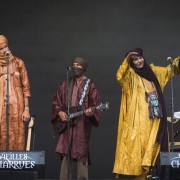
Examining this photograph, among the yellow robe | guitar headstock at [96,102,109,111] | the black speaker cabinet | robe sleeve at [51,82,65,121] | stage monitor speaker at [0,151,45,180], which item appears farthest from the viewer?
robe sleeve at [51,82,65,121]

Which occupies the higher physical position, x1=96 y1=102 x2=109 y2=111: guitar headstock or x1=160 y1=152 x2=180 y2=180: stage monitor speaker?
x1=96 y1=102 x2=109 y2=111: guitar headstock

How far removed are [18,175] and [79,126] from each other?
4.77 feet

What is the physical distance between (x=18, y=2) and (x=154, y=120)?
320 cm

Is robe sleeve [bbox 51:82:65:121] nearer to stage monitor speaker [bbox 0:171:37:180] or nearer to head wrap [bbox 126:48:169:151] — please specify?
head wrap [bbox 126:48:169:151]

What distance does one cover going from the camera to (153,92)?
8.55 meters

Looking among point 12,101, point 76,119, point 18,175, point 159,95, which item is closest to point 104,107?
point 76,119

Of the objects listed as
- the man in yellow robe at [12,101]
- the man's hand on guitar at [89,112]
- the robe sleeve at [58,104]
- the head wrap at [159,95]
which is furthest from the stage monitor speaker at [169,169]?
the man in yellow robe at [12,101]

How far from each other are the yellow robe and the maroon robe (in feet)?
1.24

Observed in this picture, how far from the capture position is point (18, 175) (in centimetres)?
713

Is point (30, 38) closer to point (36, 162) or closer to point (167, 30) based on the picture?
point (167, 30)

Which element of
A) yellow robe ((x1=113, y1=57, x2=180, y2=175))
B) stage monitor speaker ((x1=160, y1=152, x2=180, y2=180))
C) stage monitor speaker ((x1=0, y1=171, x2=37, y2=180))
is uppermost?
yellow robe ((x1=113, y1=57, x2=180, y2=175))

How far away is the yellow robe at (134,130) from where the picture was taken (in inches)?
328

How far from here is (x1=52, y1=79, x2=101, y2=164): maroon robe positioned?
27.2 ft

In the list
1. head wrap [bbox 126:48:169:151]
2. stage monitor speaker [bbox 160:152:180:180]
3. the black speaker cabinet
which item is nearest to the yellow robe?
head wrap [bbox 126:48:169:151]
